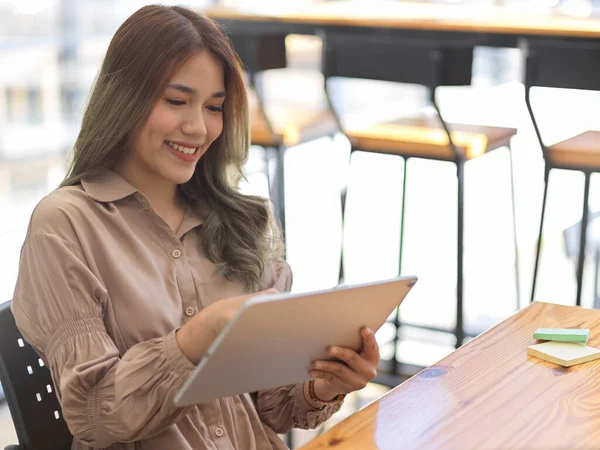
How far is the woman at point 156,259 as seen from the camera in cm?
135

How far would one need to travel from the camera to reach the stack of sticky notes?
145cm

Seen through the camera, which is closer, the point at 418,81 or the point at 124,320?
the point at 124,320

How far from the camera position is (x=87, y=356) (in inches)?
53.9

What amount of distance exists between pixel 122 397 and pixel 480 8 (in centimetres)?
302

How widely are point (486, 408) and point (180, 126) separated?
67 cm

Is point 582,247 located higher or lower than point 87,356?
lower

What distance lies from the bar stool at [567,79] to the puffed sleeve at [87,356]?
71.1 inches

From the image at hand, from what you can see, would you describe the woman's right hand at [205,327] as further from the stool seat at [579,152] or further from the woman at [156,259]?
the stool seat at [579,152]

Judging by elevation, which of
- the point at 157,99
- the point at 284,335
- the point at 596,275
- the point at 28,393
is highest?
the point at 157,99

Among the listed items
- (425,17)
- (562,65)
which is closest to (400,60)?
(562,65)

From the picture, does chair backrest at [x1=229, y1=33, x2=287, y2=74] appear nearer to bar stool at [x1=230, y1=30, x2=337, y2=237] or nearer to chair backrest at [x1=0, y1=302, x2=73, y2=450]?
bar stool at [x1=230, y1=30, x2=337, y2=237]

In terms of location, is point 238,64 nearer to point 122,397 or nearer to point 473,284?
point 122,397

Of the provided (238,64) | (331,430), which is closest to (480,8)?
(238,64)

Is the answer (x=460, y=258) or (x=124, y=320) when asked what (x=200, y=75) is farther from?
(x=460, y=258)
